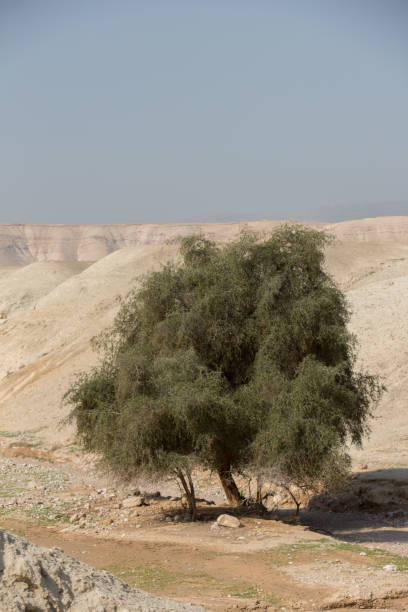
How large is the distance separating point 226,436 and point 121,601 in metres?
8.81

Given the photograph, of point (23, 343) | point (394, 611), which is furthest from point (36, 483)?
point (23, 343)

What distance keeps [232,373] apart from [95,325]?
37.4 meters

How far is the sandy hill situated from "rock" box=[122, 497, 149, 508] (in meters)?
6.30

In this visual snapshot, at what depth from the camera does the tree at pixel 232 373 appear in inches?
634

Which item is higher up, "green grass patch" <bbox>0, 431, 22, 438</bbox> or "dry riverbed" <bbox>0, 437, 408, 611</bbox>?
"green grass patch" <bbox>0, 431, 22, 438</bbox>

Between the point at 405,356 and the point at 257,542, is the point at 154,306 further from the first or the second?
the point at 405,356

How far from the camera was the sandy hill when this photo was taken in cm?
3422

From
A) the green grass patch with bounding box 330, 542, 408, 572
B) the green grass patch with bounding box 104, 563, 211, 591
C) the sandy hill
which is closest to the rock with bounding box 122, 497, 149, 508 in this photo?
the green grass patch with bounding box 104, 563, 211, 591

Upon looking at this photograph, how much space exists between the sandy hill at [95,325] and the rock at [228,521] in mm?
7708

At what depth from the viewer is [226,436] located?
16641mm

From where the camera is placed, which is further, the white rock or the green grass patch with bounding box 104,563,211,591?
the white rock

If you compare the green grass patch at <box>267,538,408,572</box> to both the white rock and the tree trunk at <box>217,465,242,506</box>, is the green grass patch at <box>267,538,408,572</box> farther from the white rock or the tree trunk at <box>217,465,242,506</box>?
the white rock

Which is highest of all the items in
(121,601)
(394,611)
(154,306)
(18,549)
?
(154,306)

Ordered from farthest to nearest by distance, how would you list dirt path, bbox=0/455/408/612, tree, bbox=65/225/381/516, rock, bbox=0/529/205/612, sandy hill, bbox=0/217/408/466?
sandy hill, bbox=0/217/408/466 → tree, bbox=65/225/381/516 → dirt path, bbox=0/455/408/612 → rock, bbox=0/529/205/612
